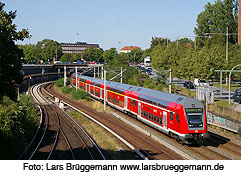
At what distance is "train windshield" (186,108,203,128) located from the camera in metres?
22.2

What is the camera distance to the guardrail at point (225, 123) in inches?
1075

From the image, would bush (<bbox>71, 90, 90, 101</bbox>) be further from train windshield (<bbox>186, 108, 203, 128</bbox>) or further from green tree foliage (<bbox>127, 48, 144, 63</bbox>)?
green tree foliage (<bbox>127, 48, 144, 63</bbox>)

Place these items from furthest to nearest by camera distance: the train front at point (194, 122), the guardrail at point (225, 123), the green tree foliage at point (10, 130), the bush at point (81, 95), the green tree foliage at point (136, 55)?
the green tree foliage at point (136, 55) < the bush at point (81, 95) < the guardrail at point (225, 123) < the train front at point (194, 122) < the green tree foliage at point (10, 130)

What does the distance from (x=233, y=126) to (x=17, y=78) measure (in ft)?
65.9

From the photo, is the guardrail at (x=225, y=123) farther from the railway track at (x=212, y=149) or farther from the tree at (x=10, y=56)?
the tree at (x=10, y=56)

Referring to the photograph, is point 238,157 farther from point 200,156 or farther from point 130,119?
Answer: point 130,119

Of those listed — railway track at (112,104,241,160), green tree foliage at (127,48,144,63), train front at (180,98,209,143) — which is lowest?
railway track at (112,104,241,160)

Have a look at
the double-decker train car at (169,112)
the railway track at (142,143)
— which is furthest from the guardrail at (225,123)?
the railway track at (142,143)

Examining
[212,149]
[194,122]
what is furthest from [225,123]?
[194,122]

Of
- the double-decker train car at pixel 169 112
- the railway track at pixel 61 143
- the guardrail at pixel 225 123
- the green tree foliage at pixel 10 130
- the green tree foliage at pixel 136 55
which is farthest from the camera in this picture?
the green tree foliage at pixel 136 55

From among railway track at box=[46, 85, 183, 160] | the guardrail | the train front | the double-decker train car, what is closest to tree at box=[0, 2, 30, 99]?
railway track at box=[46, 85, 183, 160]

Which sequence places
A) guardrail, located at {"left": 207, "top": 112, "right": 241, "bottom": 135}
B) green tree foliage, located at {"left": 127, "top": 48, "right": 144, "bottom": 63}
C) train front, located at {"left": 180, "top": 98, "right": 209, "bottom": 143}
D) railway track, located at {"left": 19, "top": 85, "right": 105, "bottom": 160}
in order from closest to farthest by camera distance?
railway track, located at {"left": 19, "top": 85, "right": 105, "bottom": 160}
train front, located at {"left": 180, "top": 98, "right": 209, "bottom": 143}
guardrail, located at {"left": 207, "top": 112, "right": 241, "bottom": 135}
green tree foliage, located at {"left": 127, "top": 48, "right": 144, "bottom": 63}

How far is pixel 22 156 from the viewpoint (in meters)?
20.5

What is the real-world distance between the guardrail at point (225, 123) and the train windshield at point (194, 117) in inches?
234
